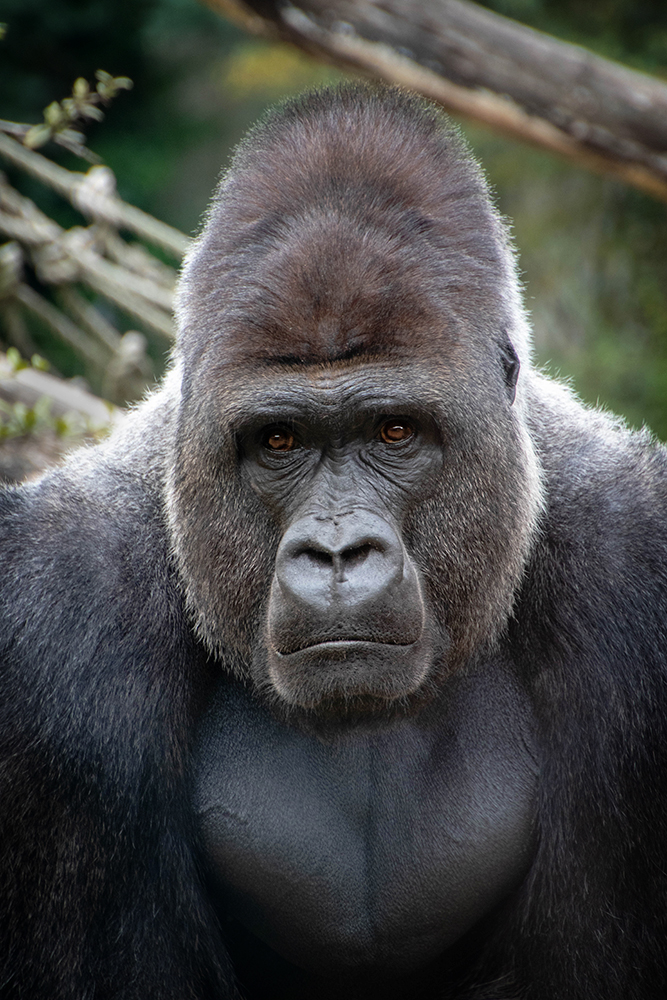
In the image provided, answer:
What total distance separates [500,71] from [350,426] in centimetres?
566

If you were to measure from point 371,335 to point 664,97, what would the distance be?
215 inches

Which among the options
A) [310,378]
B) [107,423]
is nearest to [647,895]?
[310,378]

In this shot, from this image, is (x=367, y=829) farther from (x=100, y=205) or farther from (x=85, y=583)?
(x=100, y=205)

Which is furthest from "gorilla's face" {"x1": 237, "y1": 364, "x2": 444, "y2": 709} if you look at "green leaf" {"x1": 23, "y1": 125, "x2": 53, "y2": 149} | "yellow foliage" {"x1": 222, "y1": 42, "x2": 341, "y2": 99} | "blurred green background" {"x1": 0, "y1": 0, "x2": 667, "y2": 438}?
"yellow foliage" {"x1": 222, "y1": 42, "x2": 341, "y2": 99}

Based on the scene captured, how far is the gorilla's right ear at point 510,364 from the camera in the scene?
375 cm

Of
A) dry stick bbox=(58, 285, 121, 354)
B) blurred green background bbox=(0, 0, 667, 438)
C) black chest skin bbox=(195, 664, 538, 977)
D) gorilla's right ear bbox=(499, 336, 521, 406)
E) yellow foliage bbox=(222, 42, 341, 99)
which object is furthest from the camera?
yellow foliage bbox=(222, 42, 341, 99)

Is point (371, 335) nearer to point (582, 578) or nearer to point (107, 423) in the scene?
point (582, 578)

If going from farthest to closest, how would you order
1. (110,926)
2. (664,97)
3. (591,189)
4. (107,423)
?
(591,189), (664,97), (107,423), (110,926)

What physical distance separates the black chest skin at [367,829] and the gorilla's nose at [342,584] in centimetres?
62

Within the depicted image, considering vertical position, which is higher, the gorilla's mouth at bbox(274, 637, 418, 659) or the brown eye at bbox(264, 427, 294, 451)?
the brown eye at bbox(264, 427, 294, 451)

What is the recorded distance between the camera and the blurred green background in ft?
47.4

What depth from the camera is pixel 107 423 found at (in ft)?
19.9

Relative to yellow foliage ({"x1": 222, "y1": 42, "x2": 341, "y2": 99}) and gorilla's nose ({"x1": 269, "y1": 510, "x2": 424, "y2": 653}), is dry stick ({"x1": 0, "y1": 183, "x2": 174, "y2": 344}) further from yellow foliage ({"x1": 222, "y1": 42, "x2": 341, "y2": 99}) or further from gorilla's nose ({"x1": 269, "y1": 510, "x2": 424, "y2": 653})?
yellow foliage ({"x1": 222, "y1": 42, "x2": 341, "y2": 99})

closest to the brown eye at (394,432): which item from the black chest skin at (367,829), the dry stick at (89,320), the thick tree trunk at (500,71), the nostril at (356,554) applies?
the nostril at (356,554)
